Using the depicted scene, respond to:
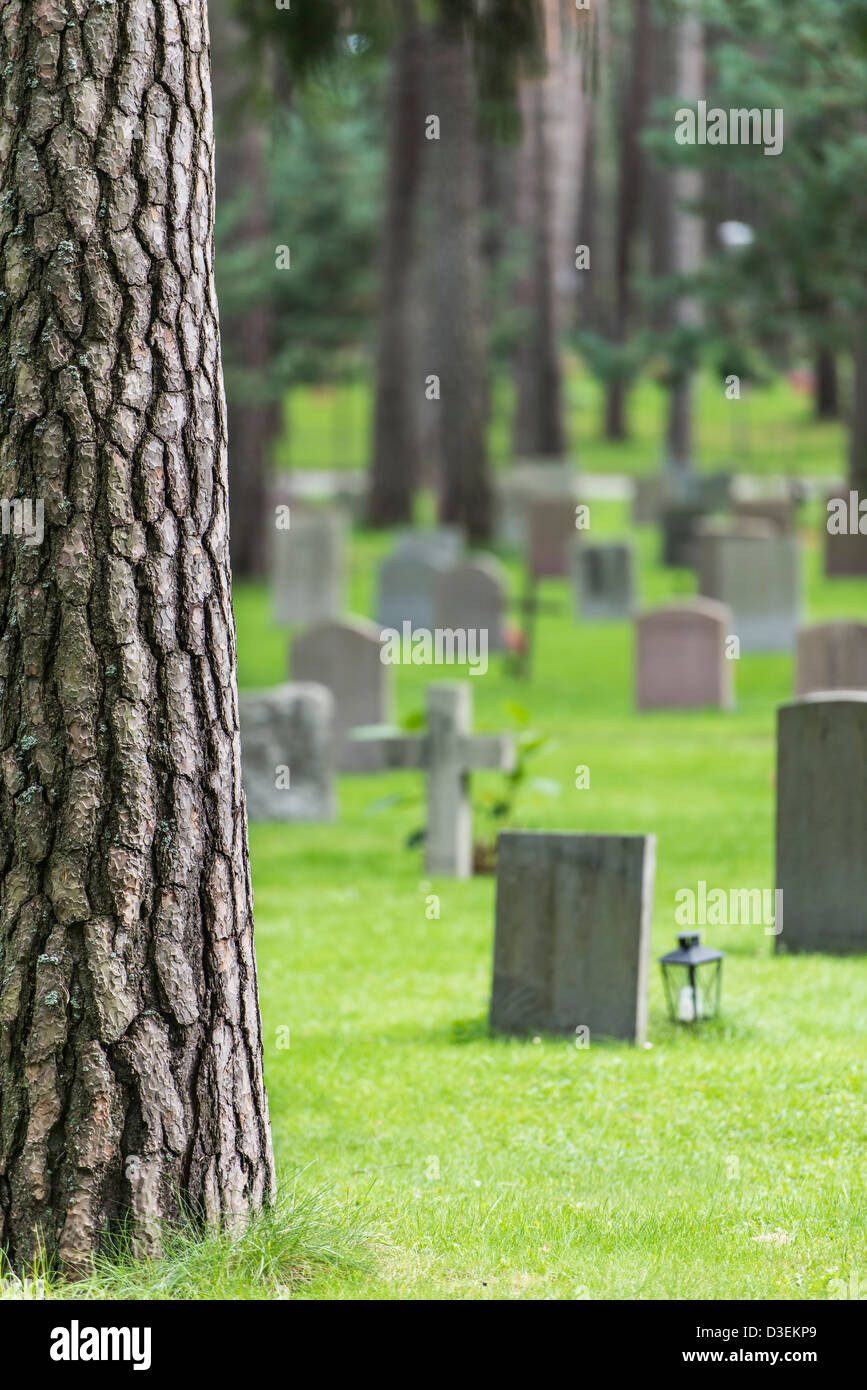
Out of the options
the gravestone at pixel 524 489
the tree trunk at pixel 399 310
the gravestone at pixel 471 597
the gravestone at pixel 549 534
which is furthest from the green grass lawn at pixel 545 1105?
the tree trunk at pixel 399 310

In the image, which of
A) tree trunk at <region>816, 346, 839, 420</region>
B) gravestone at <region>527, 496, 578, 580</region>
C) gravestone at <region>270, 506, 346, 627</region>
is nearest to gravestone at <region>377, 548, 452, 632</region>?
gravestone at <region>270, 506, 346, 627</region>

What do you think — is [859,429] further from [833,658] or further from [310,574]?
[833,658]

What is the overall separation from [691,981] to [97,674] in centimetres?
305

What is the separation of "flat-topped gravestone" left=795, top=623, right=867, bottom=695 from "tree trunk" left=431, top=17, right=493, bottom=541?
41.3 ft

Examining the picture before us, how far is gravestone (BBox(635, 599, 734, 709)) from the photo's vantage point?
14.5 metres

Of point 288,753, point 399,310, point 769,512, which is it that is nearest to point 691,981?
point 288,753

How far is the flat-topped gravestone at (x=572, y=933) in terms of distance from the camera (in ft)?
20.0

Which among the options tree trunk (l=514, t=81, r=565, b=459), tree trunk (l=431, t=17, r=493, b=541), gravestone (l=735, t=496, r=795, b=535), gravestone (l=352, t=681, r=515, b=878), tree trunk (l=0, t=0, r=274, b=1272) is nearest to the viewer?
tree trunk (l=0, t=0, r=274, b=1272)

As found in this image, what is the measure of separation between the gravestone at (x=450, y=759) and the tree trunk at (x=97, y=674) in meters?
5.21

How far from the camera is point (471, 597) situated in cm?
1698

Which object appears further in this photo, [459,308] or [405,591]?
[459,308]

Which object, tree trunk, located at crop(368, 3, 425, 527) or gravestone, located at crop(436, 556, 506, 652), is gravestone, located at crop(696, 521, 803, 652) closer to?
gravestone, located at crop(436, 556, 506, 652)
